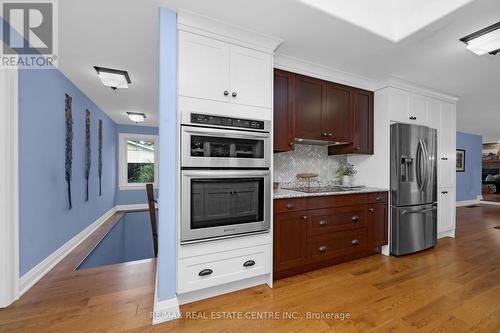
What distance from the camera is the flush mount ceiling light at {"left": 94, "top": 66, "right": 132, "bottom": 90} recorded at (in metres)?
2.71

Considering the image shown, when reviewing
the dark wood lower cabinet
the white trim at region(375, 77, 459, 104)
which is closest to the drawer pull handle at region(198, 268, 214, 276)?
the dark wood lower cabinet

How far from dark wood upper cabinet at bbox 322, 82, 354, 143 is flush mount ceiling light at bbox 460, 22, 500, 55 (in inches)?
45.8

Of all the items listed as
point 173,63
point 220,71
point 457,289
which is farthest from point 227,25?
point 457,289

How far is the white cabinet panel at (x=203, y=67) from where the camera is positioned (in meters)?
1.80

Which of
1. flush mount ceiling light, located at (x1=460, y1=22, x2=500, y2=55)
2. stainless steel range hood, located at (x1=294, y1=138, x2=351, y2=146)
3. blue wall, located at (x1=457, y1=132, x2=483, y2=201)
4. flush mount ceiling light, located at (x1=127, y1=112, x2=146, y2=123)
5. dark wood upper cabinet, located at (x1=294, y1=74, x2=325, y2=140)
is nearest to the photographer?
flush mount ceiling light, located at (x1=460, y1=22, x2=500, y2=55)

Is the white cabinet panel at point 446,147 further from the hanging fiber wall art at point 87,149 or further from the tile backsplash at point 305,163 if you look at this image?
the hanging fiber wall art at point 87,149

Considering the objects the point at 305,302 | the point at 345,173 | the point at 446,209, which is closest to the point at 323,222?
the point at 305,302

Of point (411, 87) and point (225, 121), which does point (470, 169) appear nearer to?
point (411, 87)

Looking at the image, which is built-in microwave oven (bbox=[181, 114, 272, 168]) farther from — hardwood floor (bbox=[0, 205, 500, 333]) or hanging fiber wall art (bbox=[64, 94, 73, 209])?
hanging fiber wall art (bbox=[64, 94, 73, 209])

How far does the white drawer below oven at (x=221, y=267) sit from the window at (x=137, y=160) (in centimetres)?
484

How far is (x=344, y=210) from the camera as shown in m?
2.64

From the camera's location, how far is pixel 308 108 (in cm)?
265

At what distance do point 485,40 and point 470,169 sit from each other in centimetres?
792

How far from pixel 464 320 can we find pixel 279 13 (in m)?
2.87
